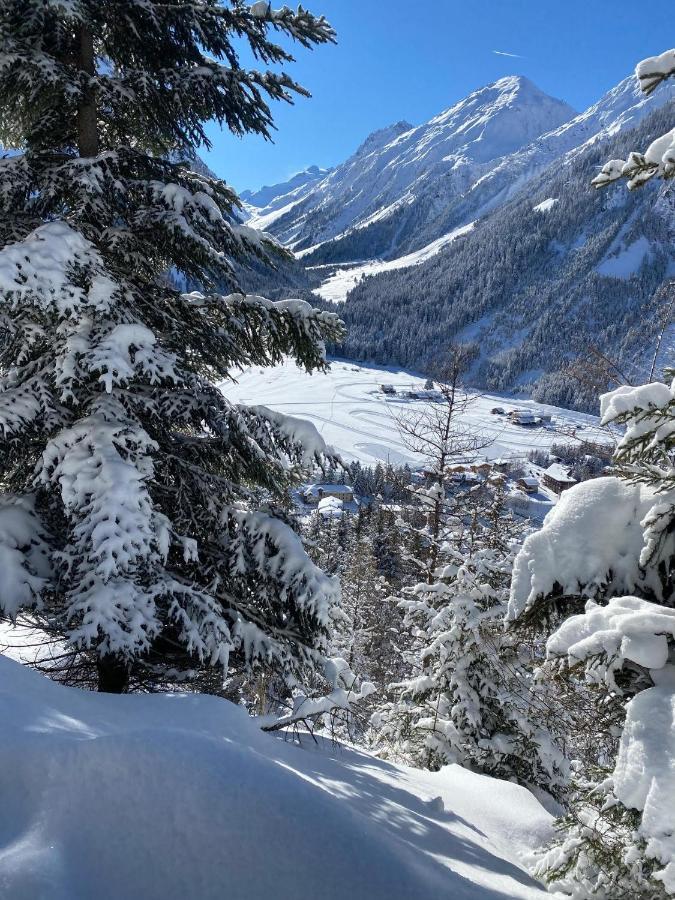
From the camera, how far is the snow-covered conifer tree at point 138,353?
357 centimetres

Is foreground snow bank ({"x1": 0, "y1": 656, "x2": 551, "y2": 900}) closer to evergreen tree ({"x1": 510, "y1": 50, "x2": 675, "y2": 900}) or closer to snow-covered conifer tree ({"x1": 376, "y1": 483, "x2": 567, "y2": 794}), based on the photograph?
evergreen tree ({"x1": 510, "y1": 50, "x2": 675, "y2": 900})

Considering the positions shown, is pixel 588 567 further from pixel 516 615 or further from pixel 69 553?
pixel 69 553

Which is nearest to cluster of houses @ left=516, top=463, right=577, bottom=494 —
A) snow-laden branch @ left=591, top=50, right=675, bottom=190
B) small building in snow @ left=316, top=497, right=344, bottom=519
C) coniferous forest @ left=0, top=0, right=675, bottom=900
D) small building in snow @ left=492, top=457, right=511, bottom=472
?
small building in snow @ left=492, top=457, right=511, bottom=472

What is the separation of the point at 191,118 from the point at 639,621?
234 inches

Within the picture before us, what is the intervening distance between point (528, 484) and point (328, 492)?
36.3 metres

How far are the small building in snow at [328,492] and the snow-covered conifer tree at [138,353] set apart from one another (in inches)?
2971

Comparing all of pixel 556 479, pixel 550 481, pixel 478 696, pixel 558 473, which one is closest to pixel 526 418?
pixel 558 473

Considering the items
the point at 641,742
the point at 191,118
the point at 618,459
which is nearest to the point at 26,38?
the point at 191,118

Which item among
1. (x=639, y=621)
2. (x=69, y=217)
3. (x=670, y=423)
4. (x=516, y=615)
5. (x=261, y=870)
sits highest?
(x=69, y=217)

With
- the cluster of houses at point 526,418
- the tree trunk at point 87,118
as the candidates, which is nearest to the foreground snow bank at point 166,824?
the tree trunk at point 87,118

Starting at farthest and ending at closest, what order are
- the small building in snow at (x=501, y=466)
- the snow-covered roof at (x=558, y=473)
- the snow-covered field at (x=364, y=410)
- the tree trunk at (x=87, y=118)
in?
the snow-covered field at (x=364, y=410) < the snow-covered roof at (x=558, y=473) < the small building in snow at (x=501, y=466) < the tree trunk at (x=87, y=118)

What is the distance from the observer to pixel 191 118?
16.9 ft

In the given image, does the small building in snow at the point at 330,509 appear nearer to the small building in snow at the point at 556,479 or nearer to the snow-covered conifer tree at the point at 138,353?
the small building in snow at the point at 556,479

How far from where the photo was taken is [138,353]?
12.6 ft
